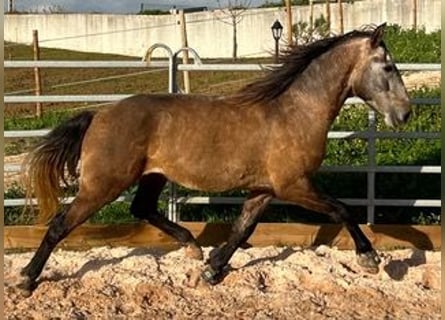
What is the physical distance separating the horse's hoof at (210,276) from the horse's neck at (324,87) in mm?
1258

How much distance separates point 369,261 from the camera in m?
5.91

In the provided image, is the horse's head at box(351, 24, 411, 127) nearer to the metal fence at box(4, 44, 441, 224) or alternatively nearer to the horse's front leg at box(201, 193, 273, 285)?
the horse's front leg at box(201, 193, 273, 285)

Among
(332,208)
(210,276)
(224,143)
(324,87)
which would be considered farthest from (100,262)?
(324,87)

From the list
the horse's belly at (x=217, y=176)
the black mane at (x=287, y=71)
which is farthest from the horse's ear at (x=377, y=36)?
the horse's belly at (x=217, y=176)

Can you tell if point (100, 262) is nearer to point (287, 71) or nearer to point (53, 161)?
point (53, 161)

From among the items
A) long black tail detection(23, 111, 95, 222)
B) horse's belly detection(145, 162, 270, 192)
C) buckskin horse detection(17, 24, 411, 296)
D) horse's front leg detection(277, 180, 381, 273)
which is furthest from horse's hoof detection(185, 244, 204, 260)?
long black tail detection(23, 111, 95, 222)

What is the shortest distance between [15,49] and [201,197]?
36.2 meters

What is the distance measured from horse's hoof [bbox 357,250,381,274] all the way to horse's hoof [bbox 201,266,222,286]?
40.1 inches

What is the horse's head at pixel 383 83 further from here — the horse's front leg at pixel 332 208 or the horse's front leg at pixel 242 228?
the horse's front leg at pixel 242 228

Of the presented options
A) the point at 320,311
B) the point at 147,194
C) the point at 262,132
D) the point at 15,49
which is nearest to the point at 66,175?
the point at 147,194

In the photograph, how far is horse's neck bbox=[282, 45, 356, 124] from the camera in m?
5.84

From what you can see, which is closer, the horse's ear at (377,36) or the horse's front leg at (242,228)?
the horse's ear at (377,36)

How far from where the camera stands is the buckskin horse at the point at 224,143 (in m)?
5.58

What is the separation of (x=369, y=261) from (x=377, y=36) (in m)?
1.57
